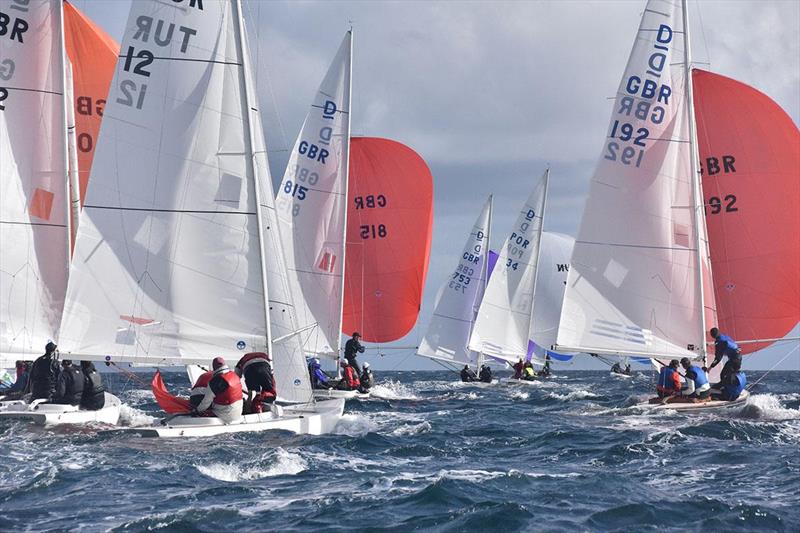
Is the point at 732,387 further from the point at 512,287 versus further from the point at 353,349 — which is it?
the point at 512,287

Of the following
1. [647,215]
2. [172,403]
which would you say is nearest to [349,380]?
[647,215]

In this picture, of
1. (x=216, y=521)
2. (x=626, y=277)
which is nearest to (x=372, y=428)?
(x=626, y=277)

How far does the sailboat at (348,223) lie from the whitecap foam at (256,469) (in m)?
14.5

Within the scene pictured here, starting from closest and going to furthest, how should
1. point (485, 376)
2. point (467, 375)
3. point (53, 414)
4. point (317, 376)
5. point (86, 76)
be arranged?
1. point (53, 414)
2. point (86, 76)
3. point (317, 376)
4. point (485, 376)
5. point (467, 375)

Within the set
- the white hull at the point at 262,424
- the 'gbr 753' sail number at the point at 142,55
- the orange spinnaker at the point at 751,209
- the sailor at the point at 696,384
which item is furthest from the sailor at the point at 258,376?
the orange spinnaker at the point at 751,209

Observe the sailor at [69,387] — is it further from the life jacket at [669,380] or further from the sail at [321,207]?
the sail at [321,207]

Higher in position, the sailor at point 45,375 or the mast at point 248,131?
the mast at point 248,131

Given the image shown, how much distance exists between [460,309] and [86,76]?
2422 centimetres

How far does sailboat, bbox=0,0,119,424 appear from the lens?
18.6m

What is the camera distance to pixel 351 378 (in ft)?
90.1

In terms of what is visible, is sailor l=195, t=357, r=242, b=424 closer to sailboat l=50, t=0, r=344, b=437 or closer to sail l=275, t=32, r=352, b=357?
sailboat l=50, t=0, r=344, b=437

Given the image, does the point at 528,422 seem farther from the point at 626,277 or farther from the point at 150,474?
the point at 150,474

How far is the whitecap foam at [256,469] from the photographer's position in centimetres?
1211

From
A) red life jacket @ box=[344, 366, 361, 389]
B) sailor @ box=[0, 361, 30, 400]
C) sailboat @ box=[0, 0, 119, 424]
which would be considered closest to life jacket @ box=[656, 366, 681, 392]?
red life jacket @ box=[344, 366, 361, 389]
